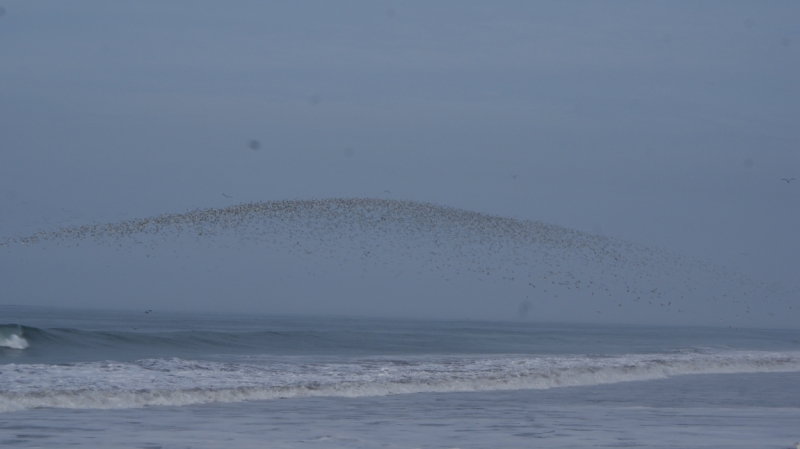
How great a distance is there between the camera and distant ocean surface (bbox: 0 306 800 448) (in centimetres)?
1141

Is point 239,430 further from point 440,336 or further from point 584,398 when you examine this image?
point 440,336

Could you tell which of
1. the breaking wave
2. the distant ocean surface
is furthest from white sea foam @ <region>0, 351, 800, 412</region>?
the breaking wave

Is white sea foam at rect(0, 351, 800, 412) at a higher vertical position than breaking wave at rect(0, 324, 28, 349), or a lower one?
lower

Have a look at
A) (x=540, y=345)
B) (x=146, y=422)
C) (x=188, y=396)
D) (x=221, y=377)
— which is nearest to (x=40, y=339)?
(x=221, y=377)

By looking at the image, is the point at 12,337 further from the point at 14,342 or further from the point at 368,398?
the point at 368,398

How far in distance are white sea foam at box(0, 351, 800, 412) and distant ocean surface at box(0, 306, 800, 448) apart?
47 mm

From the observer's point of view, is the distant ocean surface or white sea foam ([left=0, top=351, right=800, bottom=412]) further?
white sea foam ([left=0, top=351, right=800, bottom=412])

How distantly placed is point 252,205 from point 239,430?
57.7ft

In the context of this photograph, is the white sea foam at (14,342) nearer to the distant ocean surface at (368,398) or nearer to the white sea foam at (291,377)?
the distant ocean surface at (368,398)

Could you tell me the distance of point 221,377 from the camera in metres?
17.8

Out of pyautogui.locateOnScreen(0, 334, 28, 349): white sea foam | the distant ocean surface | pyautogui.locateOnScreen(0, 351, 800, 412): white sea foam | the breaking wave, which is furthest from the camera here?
the breaking wave

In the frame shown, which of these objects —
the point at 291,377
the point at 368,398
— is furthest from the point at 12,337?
the point at 368,398

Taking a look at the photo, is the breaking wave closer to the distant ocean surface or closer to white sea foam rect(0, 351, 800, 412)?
the distant ocean surface

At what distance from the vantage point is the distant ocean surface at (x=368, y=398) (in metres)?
11.4
